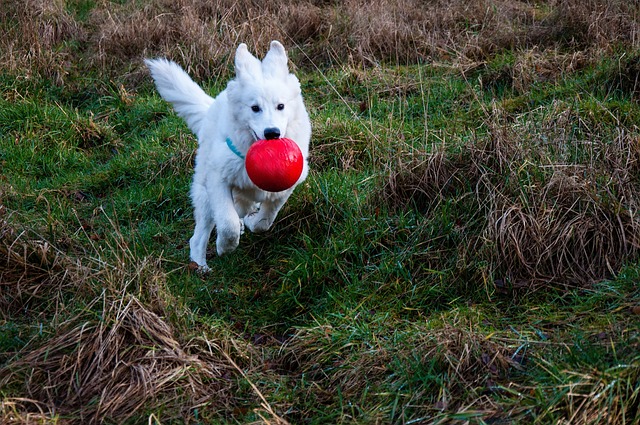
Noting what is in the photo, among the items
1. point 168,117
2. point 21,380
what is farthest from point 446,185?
point 168,117

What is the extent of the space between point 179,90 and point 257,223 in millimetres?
1189

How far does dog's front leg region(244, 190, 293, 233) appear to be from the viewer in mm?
4836

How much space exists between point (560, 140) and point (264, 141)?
181 centimetres

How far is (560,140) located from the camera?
4660mm

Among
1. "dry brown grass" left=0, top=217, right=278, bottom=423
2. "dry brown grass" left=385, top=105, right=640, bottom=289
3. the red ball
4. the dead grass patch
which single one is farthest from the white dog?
the dead grass patch

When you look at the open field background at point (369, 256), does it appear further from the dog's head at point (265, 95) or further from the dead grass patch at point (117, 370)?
the dog's head at point (265, 95)

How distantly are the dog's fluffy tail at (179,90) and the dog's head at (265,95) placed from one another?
2.38 ft

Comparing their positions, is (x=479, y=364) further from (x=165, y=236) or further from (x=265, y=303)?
(x=165, y=236)

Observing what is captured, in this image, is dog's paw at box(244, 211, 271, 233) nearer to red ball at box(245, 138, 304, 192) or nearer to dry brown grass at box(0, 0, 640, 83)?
red ball at box(245, 138, 304, 192)

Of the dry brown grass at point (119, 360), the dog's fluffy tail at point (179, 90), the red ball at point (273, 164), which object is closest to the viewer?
the dry brown grass at point (119, 360)

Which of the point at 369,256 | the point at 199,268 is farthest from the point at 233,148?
the point at 369,256

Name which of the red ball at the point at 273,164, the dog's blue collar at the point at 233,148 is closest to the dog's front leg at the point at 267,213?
the dog's blue collar at the point at 233,148

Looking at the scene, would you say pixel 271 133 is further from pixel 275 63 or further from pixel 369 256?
pixel 369 256

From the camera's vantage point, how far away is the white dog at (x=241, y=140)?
15.1 feet
